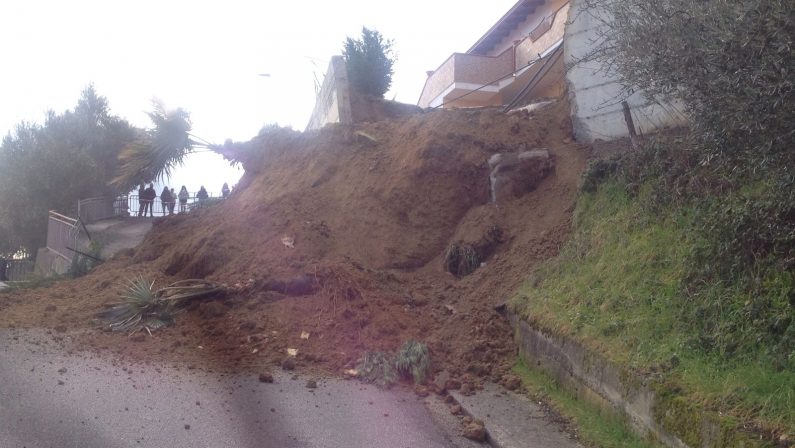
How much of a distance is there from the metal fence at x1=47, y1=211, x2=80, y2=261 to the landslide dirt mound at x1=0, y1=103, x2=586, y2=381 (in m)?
8.00

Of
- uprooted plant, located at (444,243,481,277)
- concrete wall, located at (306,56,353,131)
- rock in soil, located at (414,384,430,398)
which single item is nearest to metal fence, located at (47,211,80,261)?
concrete wall, located at (306,56,353,131)

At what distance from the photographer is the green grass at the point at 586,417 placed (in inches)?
205

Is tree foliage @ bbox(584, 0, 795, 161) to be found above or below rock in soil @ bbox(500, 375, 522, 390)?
above

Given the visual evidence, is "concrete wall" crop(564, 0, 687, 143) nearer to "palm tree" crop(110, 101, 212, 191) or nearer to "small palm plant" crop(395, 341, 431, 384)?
"small palm plant" crop(395, 341, 431, 384)

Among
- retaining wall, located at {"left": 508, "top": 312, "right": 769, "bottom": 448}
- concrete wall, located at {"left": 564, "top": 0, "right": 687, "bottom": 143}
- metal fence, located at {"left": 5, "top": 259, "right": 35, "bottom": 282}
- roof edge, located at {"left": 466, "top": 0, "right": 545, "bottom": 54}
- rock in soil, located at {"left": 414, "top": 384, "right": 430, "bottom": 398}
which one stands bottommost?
rock in soil, located at {"left": 414, "top": 384, "right": 430, "bottom": 398}

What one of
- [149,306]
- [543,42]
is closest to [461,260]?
[149,306]

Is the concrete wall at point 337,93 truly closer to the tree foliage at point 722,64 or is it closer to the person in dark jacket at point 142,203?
the tree foliage at point 722,64

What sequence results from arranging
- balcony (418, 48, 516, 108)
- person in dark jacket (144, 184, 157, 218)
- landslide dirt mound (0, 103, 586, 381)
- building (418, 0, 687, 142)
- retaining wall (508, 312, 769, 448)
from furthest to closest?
Result: person in dark jacket (144, 184, 157, 218)
balcony (418, 48, 516, 108)
building (418, 0, 687, 142)
landslide dirt mound (0, 103, 586, 381)
retaining wall (508, 312, 769, 448)

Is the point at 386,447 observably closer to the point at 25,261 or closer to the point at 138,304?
the point at 138,304

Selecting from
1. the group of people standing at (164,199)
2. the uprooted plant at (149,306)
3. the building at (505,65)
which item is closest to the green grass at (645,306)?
the uprooted plant at (149,306)

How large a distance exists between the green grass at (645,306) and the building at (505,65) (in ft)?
31.9

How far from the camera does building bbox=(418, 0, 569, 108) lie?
1897cm

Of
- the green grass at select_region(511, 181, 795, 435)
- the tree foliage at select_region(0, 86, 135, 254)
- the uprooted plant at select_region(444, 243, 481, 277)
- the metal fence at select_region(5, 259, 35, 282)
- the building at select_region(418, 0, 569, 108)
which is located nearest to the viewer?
the green grass at select_region(511, 181, 795, 435)

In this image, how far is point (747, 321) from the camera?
5.05 metres
